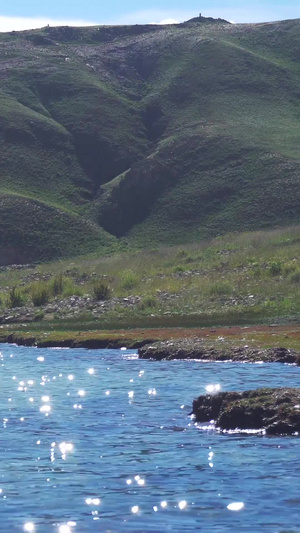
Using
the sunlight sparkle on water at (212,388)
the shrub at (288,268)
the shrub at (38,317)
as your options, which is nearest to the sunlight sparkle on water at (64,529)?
the sunlight sparkle on water at (212,388)

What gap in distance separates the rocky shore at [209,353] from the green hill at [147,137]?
213 ft

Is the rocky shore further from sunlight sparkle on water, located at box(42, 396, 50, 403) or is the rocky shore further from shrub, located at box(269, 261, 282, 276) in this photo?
shrub, located at box(269, 261, 282, 276)

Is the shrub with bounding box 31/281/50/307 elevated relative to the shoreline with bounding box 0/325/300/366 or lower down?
lower down

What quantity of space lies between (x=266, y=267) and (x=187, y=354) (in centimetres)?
2557

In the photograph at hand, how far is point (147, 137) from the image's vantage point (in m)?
142

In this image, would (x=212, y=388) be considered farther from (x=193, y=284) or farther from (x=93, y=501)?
(x=193, y=284)

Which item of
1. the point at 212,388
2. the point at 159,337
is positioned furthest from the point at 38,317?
the point at 212,388

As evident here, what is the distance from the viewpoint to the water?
15484 mm

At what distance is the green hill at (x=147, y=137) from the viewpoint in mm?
110062

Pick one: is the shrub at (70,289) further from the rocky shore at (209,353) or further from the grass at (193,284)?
the rocky shore at (209,353)

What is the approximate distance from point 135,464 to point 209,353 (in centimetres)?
1843

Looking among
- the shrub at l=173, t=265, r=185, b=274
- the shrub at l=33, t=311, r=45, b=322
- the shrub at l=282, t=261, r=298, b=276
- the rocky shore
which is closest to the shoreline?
the rocky shore

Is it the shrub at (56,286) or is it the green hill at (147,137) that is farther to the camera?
the green hill at (147,137)

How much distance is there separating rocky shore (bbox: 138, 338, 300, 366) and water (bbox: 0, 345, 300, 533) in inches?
151
